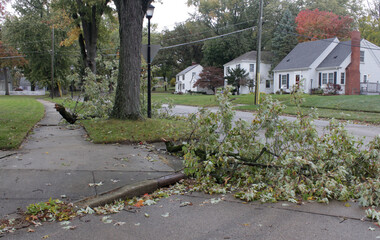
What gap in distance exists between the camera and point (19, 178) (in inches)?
202

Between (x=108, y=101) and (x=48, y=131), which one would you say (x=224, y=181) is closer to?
(x=48, y=131)

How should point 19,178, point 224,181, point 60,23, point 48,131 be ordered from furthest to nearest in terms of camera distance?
point 60,23 < point 48,131 < point 224,181 < point 19,178

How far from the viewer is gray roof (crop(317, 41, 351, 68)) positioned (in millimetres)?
35156

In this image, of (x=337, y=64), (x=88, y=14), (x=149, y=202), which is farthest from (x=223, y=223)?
(x=337, y=64)

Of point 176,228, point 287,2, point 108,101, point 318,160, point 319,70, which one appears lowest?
point 176,228

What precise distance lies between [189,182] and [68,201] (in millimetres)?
2062

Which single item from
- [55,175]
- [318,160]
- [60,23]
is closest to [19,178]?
[55,175]

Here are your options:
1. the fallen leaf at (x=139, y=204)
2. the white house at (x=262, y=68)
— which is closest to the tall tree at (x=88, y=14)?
the fallen leaf at (x=139, y=204)

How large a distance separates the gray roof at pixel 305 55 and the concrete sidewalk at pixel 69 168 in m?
34.4

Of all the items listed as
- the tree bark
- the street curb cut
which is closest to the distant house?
the tree bark

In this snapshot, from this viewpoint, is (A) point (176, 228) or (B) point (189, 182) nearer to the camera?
(A) point (176, 228)

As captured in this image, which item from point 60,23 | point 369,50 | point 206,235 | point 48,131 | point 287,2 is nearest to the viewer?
point 206,235

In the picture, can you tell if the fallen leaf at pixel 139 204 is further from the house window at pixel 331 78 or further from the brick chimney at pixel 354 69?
the house window at pixel 331 78

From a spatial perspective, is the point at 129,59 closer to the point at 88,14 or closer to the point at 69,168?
the point at 69,168
